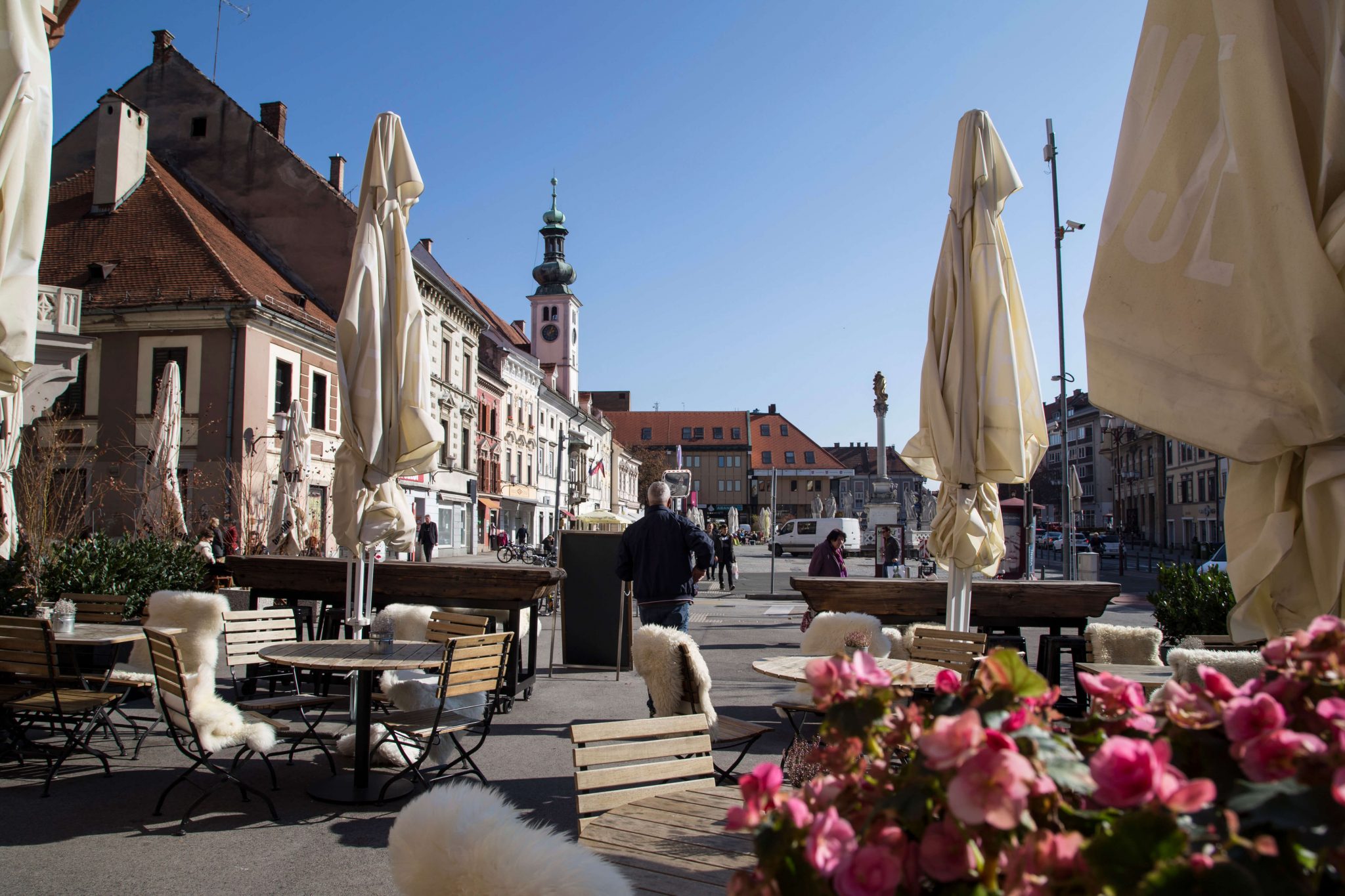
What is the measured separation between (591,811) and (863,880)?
247 centimetres

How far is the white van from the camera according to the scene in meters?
54.8

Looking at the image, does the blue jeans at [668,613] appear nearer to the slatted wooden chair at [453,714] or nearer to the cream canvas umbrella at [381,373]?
the slatted wooden chair at [453,714]

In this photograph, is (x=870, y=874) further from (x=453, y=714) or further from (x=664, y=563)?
(x=664, y=563)

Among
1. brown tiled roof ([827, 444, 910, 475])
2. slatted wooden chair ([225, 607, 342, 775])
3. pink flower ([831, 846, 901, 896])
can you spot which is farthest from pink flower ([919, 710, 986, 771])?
brown tiled roof ([827, 444, 910, 475])

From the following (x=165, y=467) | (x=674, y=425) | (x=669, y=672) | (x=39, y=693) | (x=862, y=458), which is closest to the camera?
(x=669, y=672)

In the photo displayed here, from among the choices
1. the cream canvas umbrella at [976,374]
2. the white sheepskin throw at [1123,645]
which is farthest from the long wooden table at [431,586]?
the white sheepskin throw at [1123,645]

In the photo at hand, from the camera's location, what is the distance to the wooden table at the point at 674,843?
271cm

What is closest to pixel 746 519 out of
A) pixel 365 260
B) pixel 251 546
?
pixel 251 546

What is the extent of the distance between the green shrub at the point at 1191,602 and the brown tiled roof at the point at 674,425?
10692 cm

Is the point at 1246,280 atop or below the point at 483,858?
atop

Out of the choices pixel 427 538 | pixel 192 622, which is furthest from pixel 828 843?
pixel 427 538

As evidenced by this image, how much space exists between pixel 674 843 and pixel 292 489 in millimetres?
16693

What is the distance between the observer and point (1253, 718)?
1.13m

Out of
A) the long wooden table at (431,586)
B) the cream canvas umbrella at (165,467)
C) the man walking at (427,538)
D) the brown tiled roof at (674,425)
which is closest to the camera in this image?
the long wooden table at (431,586)
